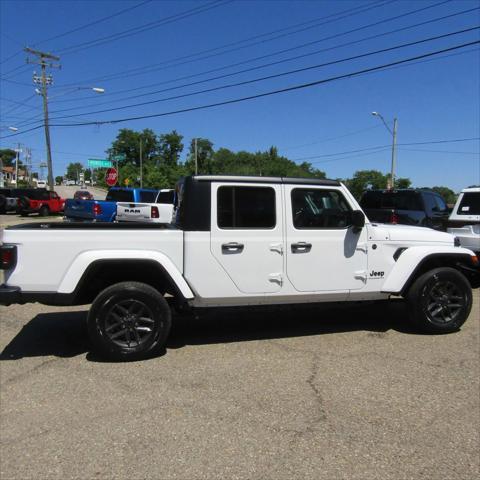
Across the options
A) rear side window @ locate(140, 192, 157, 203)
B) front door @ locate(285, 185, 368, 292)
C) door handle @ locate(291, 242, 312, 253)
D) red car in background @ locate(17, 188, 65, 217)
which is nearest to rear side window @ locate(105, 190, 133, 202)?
rear side window @ locate(140, 192, 157, 203)

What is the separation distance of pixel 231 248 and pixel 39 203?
26.9 m

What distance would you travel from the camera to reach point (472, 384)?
411 centimetres

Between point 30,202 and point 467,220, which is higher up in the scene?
point 467,220

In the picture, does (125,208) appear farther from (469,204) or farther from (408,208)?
(469,204)

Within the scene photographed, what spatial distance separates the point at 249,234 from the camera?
15.7 ft

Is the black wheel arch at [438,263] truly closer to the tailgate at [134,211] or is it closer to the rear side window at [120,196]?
the tailgate at [134,211]

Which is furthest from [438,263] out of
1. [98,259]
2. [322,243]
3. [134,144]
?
[134,144]

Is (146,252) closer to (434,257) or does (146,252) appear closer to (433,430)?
(433,430)

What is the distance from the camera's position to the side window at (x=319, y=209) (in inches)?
196

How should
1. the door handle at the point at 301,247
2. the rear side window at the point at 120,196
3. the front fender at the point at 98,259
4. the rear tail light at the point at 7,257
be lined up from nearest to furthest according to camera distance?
the rear tail light at the point at 7,257 < the front fender at the point at 98,259 < the door handle at the point at 301,247 < the rear side window at the point at 120,196

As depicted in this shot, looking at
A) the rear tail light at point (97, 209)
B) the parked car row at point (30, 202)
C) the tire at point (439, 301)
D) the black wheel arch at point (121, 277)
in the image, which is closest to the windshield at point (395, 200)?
the tire at point (439, 301)

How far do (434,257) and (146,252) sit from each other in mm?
3389

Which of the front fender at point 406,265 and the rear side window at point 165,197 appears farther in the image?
the rear side window at point 165,197

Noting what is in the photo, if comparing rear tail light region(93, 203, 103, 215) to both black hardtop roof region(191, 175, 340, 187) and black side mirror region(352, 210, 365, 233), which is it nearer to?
black hardtop roof region(191, 175, 340, 187)
